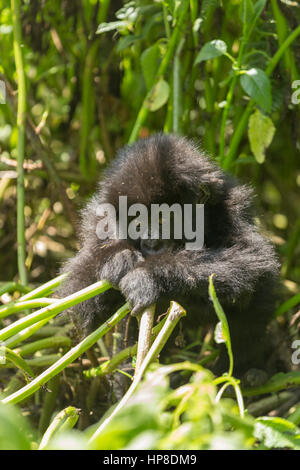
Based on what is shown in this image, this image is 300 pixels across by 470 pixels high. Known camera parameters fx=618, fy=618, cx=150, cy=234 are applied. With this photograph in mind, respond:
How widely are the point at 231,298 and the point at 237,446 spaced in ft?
4.30

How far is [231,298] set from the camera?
7.20 feet

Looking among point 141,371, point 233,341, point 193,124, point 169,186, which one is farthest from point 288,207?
point 141,371

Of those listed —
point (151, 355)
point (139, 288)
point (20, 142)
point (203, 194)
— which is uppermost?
point (20, 142)

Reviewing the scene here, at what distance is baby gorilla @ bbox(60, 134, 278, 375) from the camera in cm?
211

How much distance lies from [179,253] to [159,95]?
888 millimetres

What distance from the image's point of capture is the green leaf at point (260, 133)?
2615 mm

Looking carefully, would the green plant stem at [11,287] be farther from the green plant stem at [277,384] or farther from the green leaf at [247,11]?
the green leaf at [247,11]

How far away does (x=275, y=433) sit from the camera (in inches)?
49.3

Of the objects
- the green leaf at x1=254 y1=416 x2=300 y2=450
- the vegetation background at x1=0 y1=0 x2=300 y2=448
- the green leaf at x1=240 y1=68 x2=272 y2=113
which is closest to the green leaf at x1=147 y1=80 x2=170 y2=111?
the vegetation background at x1=0 y1=0 x2=300 y2=448

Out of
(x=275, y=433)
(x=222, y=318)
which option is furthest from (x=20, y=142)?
(x=275, y=433)

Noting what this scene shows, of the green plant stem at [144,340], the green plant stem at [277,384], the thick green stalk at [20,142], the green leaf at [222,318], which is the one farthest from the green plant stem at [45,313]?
the green plant stem at [277,384]

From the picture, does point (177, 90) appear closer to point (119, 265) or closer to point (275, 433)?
point (119, 265)

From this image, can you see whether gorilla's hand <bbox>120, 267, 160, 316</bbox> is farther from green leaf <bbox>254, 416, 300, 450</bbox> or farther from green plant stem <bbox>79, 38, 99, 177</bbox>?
green plant stem <bbox>79, 38, 99, 177</bbox>
